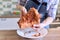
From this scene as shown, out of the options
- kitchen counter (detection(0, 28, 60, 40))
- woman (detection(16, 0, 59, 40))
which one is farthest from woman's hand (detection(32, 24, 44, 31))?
kitchen counter (detection(0, 28, 60, 40))

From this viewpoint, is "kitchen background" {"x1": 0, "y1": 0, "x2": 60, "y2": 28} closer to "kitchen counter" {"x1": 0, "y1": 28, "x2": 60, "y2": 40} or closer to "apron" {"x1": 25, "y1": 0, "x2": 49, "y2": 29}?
"kitchen counter" {"x1": 0, "y1": 28, "x2": 60, "y2": 40}

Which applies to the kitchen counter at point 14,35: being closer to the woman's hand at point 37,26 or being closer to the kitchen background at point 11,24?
the kitchen background at point 11,24

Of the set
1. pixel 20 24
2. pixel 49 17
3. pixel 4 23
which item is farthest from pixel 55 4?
pixel 4 23

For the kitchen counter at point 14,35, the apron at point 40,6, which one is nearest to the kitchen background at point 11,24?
the kitchen counter at point 14,35

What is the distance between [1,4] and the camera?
2.55 feet

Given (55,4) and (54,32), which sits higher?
(55,4)

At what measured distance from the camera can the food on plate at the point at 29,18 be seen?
0.59m

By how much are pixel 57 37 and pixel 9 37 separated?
26 centimetres

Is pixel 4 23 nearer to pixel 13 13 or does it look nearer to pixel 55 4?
pixel 13 13

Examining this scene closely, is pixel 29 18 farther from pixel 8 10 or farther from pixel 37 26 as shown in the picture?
pixel 8 10

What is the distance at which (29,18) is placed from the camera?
592 mm

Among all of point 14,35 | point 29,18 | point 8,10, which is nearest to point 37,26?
point 29,18

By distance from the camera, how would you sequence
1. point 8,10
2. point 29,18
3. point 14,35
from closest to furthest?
point 29,18
point 14,35
point 8,10

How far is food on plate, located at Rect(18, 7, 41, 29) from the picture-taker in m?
0.59
